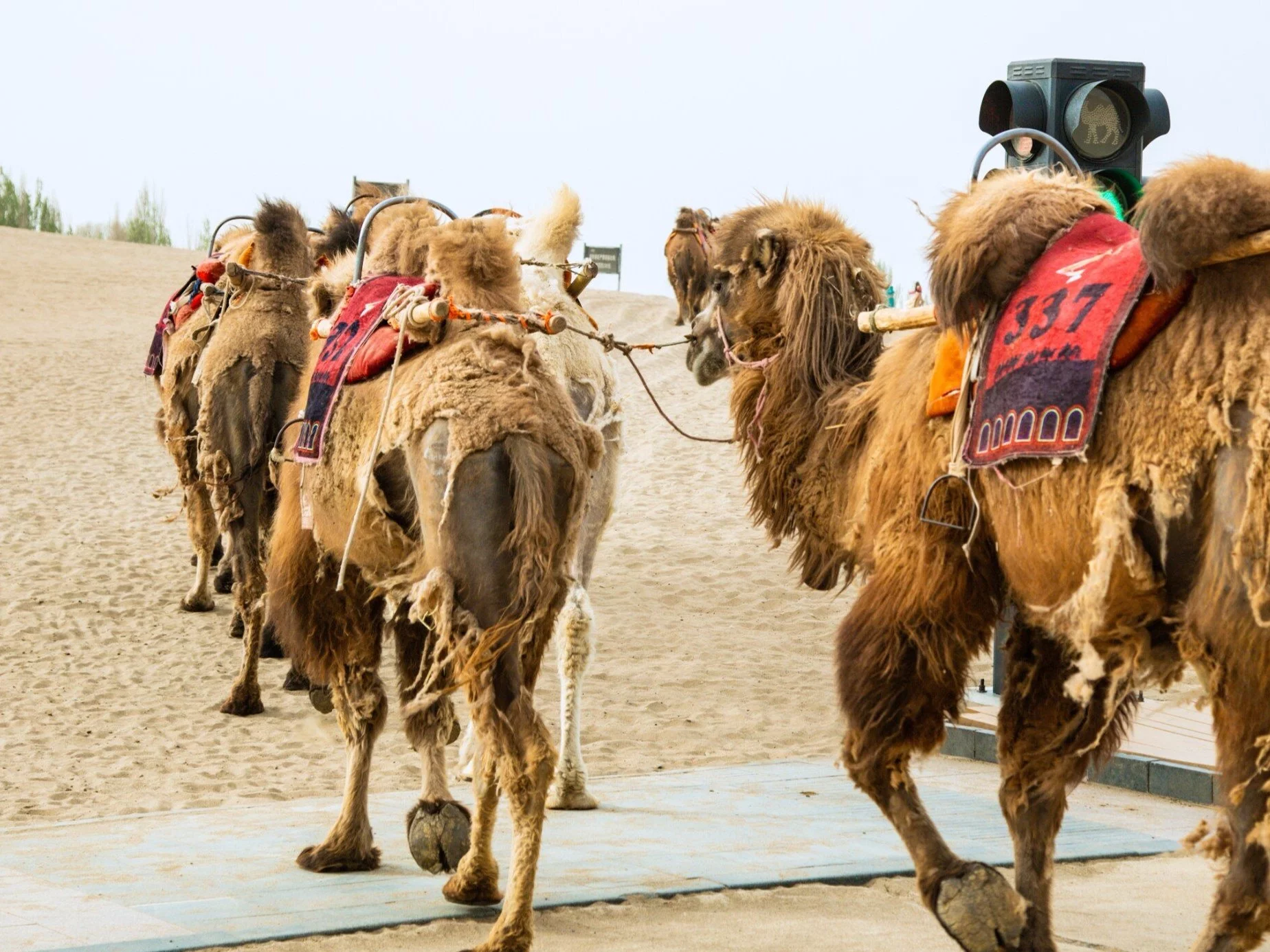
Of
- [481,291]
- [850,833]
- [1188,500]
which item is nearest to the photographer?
[1188,500]

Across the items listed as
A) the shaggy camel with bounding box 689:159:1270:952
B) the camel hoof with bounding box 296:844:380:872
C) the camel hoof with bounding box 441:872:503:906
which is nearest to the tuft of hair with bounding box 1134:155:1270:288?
the shaggy camel with bounding box 689:159:1270:952

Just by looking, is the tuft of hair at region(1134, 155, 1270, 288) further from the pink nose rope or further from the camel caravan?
the pink nose rope

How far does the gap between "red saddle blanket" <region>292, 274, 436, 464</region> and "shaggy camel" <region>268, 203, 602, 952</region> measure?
0.05 metres

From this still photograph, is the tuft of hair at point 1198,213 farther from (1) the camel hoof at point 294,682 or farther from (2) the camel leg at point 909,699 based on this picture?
(1) the camel hoof at point 294,682

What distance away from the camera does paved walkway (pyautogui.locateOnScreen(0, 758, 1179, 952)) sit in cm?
461

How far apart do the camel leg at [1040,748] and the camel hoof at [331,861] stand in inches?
82.1

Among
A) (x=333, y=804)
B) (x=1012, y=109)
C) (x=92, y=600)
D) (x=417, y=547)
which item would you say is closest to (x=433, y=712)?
(x=417, y=547)

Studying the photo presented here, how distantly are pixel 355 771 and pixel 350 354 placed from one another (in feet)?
4.41

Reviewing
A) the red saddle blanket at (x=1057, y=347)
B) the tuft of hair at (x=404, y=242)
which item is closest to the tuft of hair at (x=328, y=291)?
the tuft of hair at (x=404, y=242)

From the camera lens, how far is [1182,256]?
319 centimetres

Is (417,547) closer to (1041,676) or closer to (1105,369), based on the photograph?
(1041,676)

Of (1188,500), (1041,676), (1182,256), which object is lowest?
(1041,676)

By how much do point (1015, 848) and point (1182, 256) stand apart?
171 cm

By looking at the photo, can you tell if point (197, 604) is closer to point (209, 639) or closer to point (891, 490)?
point (209, 639)
